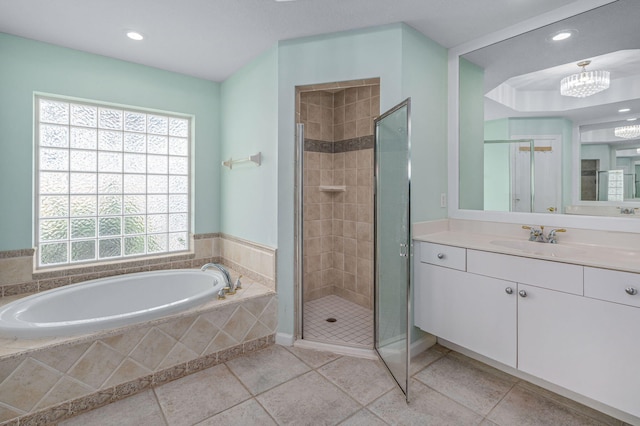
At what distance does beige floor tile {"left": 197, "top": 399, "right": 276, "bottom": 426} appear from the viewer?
1.66 meters

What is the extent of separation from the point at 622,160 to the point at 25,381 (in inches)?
140

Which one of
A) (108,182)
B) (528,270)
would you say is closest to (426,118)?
(528,270)

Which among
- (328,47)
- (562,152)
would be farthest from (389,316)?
(328,47)

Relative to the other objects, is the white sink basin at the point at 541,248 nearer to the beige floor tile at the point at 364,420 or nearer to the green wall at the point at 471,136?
the green wall at the point at 471,136

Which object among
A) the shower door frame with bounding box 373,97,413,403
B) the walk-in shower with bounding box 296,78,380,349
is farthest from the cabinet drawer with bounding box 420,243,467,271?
the walk-in shower with bounding box 296,78,380,349

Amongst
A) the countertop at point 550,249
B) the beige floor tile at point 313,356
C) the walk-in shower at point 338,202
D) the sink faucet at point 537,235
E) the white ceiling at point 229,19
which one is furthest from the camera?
the walk-in shower at point 338,202

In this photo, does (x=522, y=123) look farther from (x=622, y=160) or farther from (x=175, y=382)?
(x=175, y=382)

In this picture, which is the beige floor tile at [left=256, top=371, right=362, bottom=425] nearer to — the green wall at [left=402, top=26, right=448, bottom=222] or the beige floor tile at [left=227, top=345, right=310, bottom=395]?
the beige floor tile at [left=227, top=345, right=310, bottom=395]

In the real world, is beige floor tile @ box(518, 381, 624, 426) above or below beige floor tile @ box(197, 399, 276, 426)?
above

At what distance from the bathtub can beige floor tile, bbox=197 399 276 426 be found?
72cm

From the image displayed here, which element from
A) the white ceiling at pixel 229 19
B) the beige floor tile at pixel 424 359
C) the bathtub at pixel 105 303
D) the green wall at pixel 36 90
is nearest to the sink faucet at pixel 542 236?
the beige floor tile at pixel 424 359

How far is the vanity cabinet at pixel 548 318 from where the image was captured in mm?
1465

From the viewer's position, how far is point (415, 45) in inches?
90.9

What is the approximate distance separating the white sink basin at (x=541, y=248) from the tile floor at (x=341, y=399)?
84cm
